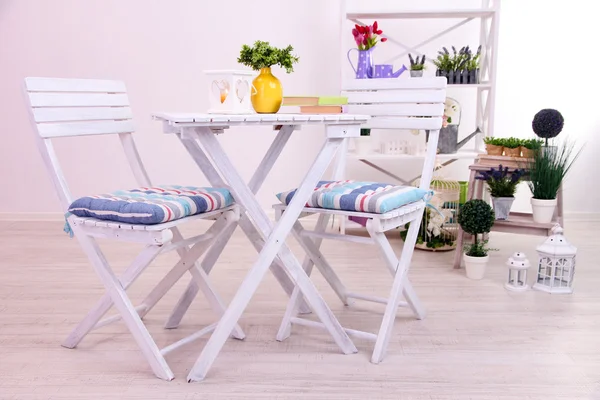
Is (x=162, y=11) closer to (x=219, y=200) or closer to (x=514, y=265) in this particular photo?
(x=219, y=200)

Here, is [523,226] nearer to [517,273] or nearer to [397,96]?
[517,273]

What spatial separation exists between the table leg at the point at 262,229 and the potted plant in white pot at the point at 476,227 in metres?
1.11

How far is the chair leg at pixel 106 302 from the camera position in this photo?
1.74 metres

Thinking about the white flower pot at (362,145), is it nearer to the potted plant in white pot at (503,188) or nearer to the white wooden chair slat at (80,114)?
the potted plant in white pot at (503,188)

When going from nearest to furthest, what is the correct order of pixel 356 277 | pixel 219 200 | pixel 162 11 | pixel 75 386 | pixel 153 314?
1. pixel 75 386
2. pixel 219 200
3. pixel 153 314
4. pixel 356 277
5. pixel 162 11

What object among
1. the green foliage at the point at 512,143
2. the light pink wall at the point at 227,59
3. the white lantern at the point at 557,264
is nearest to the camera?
the white lantern at the point at 557,264

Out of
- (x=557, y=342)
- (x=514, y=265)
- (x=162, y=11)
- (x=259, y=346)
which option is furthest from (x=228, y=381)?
(x=162, y=11)

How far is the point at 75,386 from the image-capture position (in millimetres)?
1805

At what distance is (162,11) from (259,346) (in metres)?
2.52

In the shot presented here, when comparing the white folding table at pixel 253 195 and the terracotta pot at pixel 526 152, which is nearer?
the white folding table at pixel 253 195

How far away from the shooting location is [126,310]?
182 centimetres

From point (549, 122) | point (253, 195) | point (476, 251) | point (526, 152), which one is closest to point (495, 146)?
point (526, 152)

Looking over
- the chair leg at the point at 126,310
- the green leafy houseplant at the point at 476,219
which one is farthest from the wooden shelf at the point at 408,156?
the chair leg at the point at 126,310

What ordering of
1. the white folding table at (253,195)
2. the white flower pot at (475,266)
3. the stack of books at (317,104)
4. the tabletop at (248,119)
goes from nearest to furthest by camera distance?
1. the tabletop at (248,119)
2. the white folding table at (253,195)
3. the stack of books at (317,104)
4. the white flower pot at (475,266)
